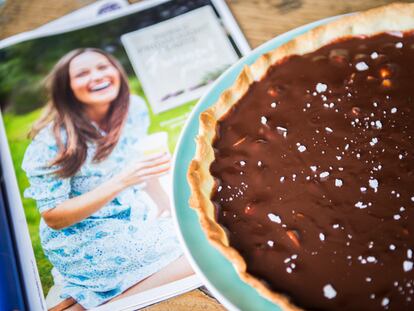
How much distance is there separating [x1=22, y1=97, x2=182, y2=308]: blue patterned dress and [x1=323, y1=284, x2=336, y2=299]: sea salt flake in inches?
17.0

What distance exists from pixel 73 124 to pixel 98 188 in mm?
251

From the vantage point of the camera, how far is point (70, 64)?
1.67m

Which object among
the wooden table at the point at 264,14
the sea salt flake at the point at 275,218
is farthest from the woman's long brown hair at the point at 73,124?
the sea salt flake at the point at 275,218

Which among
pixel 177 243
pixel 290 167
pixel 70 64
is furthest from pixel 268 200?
pixel 70 64

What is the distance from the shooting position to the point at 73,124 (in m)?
1.53

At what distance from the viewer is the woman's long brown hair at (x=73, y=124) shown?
1476 mm

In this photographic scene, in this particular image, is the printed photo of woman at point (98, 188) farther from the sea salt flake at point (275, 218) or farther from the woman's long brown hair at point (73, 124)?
the sea salt flake at point (275, 218)

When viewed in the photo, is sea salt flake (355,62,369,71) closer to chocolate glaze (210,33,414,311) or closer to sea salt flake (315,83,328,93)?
chocolate glaze (210,33,414,311)

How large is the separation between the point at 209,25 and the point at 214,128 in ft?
1.90

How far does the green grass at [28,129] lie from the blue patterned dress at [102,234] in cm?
2

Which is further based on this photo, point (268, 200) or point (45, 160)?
point (45, 160)

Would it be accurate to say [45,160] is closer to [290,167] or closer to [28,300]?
[28,300]

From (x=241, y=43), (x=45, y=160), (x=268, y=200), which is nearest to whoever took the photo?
(x=268, y=200)

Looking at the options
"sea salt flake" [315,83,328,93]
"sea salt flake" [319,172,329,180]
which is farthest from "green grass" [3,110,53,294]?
"sea salt flake" [315,83,328,93]
